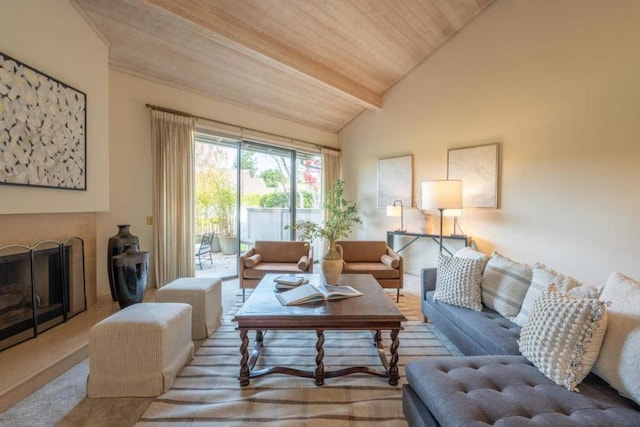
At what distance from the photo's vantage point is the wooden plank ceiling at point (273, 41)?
3.02 metres

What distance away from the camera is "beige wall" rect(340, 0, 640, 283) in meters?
2.93

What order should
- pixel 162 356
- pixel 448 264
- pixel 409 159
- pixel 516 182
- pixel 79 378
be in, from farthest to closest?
pixel 409 159 → pixel 516 182 → pixel 448 264 → pixel 79 378 → pixel 162 356

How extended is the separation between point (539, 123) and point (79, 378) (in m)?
5.22

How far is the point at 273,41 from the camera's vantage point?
3605mm

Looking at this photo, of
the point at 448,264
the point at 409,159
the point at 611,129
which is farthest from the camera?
the point at 409,159

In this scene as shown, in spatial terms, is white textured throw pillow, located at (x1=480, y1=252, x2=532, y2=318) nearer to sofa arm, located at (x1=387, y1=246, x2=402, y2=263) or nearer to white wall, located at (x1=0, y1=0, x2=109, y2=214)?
sofa arm, located at (x1=387, y1=246, x2=402, y2=263)

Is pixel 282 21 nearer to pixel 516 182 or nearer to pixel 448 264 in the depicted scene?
pixel 448 264

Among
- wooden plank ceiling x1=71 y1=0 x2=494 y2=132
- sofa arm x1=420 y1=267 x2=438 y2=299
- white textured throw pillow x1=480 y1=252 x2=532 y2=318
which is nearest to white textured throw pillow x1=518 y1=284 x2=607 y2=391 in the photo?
white textured throw pillow x1=480 y1=252 x2=532 y2=318

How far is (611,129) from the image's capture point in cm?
298

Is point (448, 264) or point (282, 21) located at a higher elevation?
point (282, 21)

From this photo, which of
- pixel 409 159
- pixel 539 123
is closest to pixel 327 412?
pixel 539 123

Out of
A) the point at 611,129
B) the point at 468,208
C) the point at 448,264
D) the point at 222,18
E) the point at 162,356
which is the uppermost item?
the point at 222,18

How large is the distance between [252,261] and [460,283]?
2.40 meters

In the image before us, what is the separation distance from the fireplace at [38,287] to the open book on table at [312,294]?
2.06 m
